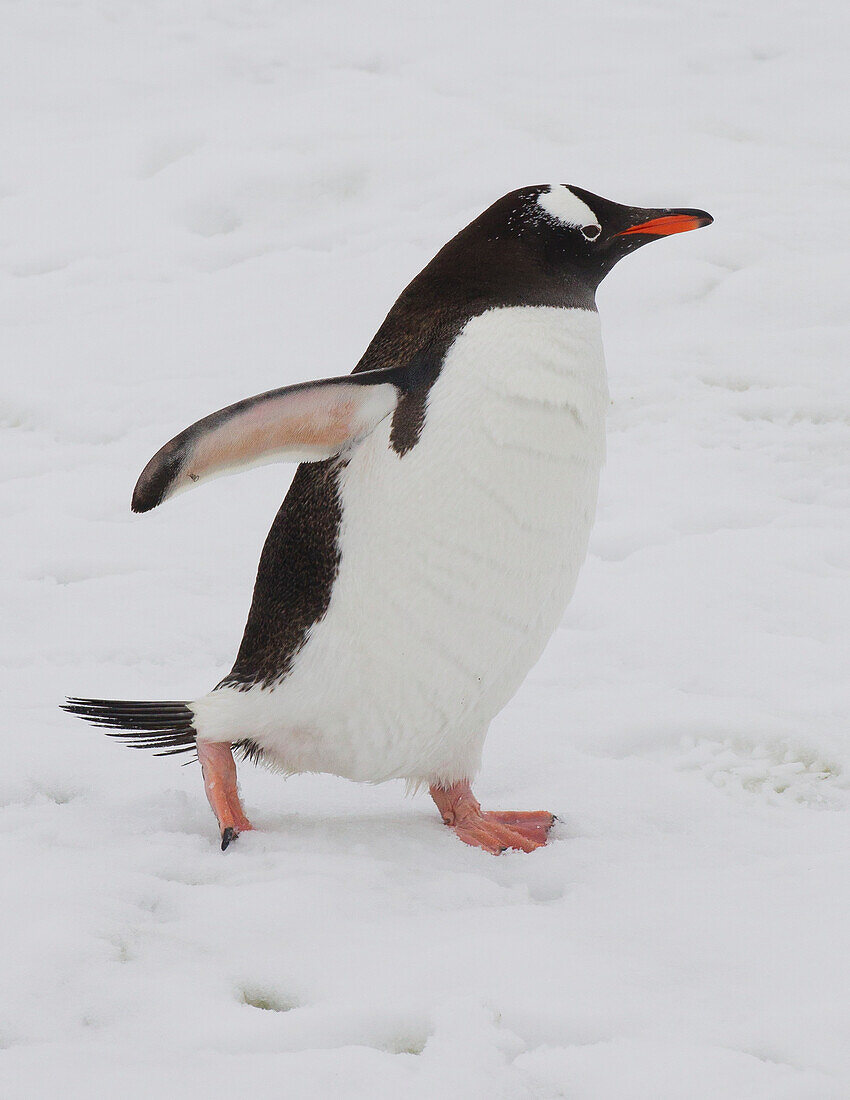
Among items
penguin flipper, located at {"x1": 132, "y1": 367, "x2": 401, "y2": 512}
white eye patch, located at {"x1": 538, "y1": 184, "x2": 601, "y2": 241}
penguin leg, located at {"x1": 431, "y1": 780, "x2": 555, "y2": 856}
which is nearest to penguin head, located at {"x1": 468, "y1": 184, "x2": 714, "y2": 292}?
white eye patch, located at {"x1": 538, "y1": 184, "x2": 601, "y2": 241}

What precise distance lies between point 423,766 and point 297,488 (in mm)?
456

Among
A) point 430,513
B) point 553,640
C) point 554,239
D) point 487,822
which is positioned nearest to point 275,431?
point 430,513

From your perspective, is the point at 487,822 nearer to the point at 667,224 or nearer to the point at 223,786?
the point at 223,786

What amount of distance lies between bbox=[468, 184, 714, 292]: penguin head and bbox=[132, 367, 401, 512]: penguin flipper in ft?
0.92

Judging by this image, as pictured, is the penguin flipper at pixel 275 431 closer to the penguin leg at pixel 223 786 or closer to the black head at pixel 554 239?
the black head at pixel 554 239

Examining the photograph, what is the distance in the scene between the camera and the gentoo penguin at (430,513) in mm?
1678

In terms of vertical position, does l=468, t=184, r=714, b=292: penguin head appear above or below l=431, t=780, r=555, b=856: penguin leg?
above

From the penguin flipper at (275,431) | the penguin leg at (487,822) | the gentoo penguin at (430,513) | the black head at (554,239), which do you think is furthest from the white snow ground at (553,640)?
the black head at (554,239)

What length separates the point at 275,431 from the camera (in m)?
1.62

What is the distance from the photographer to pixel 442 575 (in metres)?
1.70

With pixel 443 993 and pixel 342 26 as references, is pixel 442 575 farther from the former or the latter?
pixel 342 26

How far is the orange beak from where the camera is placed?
1.85 m

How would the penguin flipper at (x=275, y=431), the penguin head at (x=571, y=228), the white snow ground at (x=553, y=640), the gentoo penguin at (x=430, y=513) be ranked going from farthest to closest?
the penguin head at (x=571, y=228) < the gentoo penguin at (x=430, y=513) < the penguin flipper at (x=275, y=431) < the white snow ground at (x=553, y=640)

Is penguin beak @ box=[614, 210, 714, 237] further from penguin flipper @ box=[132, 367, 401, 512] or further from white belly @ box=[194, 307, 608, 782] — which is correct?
penguin flipper @ box=[132, 367, 401, 512]
